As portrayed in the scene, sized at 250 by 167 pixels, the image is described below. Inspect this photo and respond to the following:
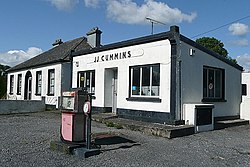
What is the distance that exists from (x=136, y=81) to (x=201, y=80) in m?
3.03

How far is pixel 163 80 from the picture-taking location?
12539mm

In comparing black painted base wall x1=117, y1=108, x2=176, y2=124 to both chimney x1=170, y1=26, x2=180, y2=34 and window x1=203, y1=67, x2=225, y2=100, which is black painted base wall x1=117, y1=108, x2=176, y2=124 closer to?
window x1=203, y1=67, x2=225, y2=100

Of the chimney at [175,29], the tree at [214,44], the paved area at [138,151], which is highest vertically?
the tree at [214,44]

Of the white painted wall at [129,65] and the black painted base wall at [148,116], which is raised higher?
the white painted wall at [129,65]

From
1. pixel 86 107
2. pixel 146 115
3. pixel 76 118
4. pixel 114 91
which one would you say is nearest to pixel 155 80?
pixel 146 115

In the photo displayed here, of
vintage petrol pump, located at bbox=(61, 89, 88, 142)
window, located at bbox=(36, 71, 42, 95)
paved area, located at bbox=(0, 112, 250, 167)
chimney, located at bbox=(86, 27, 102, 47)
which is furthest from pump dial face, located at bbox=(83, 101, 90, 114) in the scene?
window, located at bbox=(36, 71, 42, 95)

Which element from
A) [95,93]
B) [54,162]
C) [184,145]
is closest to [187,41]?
[184,145]

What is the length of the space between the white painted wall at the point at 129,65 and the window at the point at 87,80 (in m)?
0.27

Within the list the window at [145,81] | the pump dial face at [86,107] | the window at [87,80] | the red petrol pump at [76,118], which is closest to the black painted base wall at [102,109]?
the window at [87,80]

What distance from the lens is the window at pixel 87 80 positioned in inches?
669

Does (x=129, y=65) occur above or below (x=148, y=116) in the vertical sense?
above

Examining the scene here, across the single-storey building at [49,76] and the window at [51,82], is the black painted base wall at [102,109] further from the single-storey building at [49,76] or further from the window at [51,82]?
the window at [51,82]

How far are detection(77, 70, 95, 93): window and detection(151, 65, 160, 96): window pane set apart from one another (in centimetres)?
488

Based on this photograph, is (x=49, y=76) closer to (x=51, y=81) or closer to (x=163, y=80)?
(x=51, y=81)
